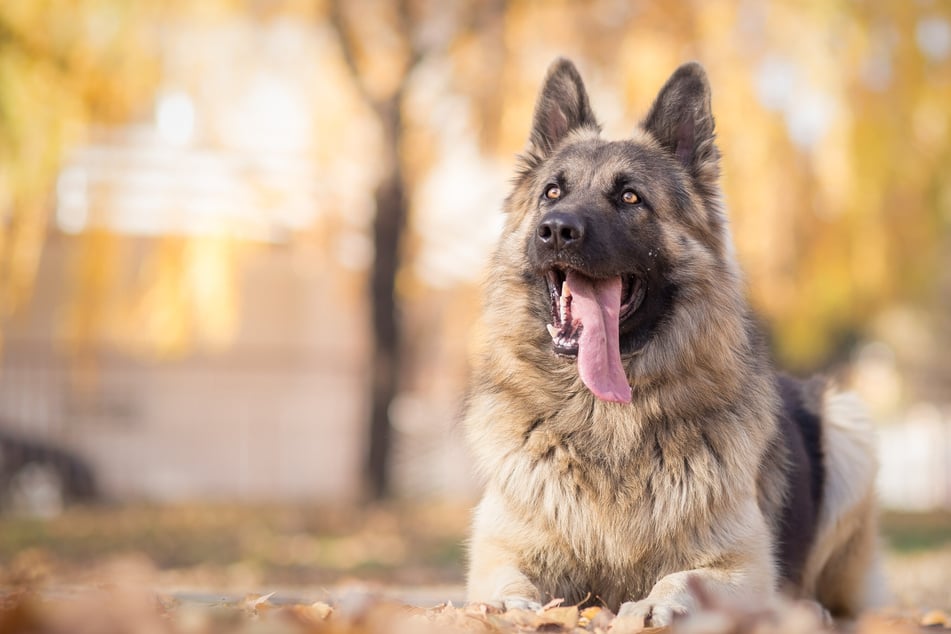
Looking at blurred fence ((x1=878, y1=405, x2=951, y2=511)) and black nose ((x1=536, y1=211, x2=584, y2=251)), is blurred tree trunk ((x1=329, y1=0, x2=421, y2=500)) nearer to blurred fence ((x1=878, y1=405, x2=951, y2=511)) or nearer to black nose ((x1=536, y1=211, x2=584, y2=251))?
black nose ((x1=536, y1=211, x2=584, y2=251))

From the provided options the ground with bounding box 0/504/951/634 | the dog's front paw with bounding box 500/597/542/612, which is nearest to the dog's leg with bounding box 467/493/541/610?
the dog's front paw with bounding box 500/597/542/612

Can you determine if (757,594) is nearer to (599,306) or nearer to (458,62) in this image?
(599,306)

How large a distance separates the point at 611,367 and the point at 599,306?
258 mm

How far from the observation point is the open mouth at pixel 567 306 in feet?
13.4

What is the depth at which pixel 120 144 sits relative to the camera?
13.1 m

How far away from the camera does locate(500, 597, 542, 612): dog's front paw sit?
3489mm

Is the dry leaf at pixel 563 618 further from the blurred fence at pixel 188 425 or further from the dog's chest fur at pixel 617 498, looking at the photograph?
the blurred fence at pixel 188 425

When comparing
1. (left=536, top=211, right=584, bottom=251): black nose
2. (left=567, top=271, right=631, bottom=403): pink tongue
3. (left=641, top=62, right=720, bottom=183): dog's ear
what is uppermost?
(left=641, top=62, right=720, bottom=183): dog's ear

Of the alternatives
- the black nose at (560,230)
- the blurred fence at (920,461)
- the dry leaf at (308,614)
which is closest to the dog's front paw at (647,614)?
the dry leaf at (308,614)

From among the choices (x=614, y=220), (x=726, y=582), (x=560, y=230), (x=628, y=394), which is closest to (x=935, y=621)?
(x=726, y=582)

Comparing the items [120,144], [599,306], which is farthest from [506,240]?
[120,144]

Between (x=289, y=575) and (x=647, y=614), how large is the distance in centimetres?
556

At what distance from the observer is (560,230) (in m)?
3.86

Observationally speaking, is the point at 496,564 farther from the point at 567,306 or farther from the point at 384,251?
the point at 384,251
